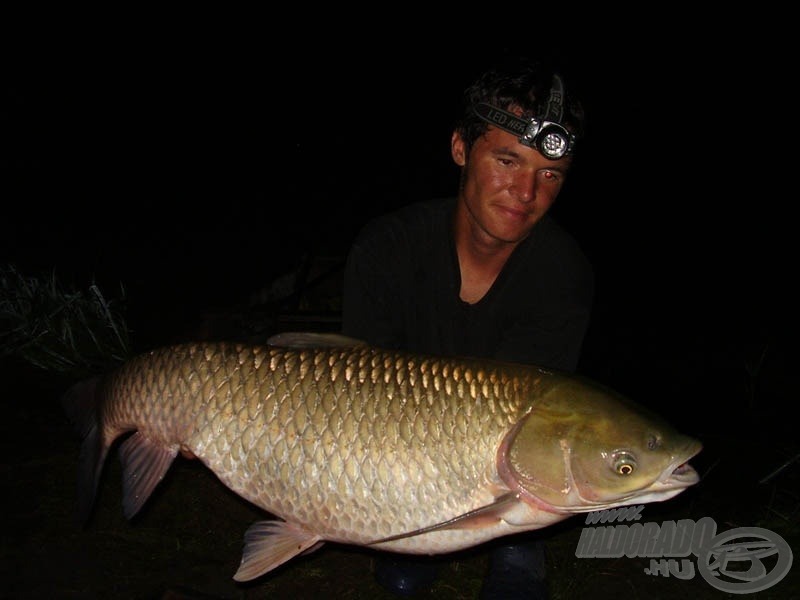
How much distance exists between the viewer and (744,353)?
618cm

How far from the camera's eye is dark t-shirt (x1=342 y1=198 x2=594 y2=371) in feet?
7.45

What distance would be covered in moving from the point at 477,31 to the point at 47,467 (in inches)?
710

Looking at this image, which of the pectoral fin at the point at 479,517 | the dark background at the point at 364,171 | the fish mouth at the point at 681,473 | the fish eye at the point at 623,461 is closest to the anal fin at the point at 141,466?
the pectoral fin at the point at 479,517

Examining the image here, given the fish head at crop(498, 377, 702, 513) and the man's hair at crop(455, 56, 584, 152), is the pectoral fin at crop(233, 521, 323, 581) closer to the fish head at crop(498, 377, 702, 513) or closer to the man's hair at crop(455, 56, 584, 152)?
the fish head at crop(498, 377, 702, 513)

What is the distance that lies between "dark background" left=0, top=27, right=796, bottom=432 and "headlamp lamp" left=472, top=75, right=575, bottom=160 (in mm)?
265

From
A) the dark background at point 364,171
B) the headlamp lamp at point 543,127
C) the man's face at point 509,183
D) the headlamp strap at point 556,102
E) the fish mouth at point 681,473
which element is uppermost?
the headlamp strap at point 556,102

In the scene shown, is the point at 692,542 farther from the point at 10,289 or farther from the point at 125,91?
the point at 125,91

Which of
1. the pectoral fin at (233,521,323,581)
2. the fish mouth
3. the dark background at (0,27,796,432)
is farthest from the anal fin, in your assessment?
the dark background at (0,27,796,432)

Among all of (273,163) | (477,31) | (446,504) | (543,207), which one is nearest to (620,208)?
(273,163)

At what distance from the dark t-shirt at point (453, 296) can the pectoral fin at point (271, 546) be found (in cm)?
71

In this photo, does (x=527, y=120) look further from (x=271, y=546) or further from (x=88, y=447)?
(x=88, y=447)

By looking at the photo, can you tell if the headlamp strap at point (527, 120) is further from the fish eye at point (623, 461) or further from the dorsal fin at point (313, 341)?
the fish eye at point (623, 461)

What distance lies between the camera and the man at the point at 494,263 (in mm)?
2113

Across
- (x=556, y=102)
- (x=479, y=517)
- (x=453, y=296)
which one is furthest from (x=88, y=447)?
(x=556, y=102)
